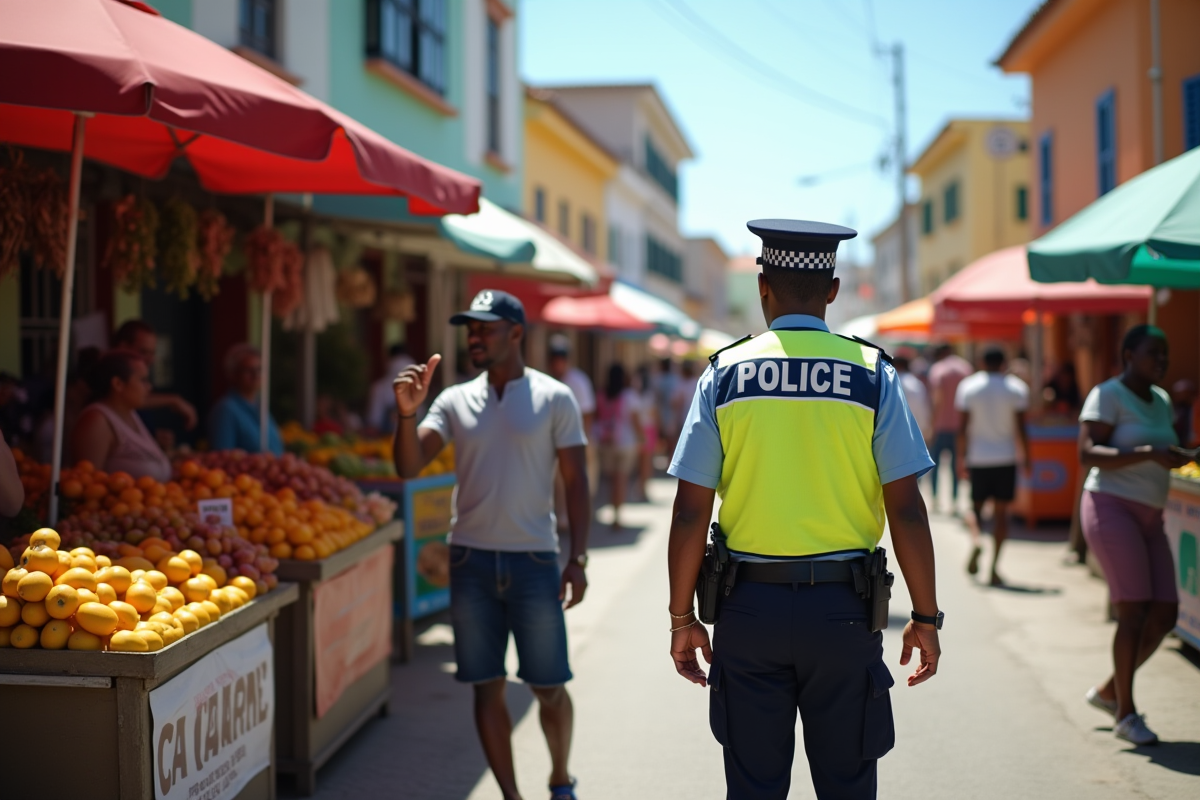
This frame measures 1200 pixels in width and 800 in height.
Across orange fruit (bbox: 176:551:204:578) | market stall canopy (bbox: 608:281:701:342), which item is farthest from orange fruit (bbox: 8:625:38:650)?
market stall canopy (bbox: 608:281:701:342)

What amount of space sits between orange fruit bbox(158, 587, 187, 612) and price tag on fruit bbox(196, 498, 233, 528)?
112cm

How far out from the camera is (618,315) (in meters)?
16.4

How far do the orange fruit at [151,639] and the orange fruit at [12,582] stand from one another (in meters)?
0.44

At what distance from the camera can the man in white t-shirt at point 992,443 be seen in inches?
402

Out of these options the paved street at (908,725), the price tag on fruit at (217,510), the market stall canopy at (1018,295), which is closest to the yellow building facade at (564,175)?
the market stall canopy at (1018,295)

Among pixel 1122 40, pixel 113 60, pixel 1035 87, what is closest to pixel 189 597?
pixel 113 60

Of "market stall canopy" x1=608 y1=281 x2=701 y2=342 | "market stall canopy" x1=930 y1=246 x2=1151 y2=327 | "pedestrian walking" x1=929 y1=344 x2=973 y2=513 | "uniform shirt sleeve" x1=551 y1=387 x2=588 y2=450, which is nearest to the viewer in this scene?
"uniform shirt sleeve" x1=551 y1=387 x2=588 y2=450

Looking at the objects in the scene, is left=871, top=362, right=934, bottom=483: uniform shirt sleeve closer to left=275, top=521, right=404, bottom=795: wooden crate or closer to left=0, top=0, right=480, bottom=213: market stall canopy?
left=0, top=0, right=480, bottom=213: market stall canopy

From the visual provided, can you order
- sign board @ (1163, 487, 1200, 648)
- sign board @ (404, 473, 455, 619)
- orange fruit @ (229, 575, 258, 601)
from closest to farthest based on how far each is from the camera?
orange fruit @ (229, 575, 258, 601) → sign board @ (1163, 487, 1200, 648) → sign board @ (404, 473, 455, 619)

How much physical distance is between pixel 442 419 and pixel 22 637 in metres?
1.75

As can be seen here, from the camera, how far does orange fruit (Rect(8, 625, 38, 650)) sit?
12.0ft

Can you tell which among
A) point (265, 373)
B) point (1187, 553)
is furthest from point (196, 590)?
point (1187, 553)

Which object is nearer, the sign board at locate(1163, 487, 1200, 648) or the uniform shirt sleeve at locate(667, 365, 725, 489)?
the uniform shirt sleeve at locate(667, 365, 725, 489)

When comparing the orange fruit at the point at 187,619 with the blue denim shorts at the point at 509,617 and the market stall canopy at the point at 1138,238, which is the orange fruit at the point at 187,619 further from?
the market stall canopy at the point at 1138,238
